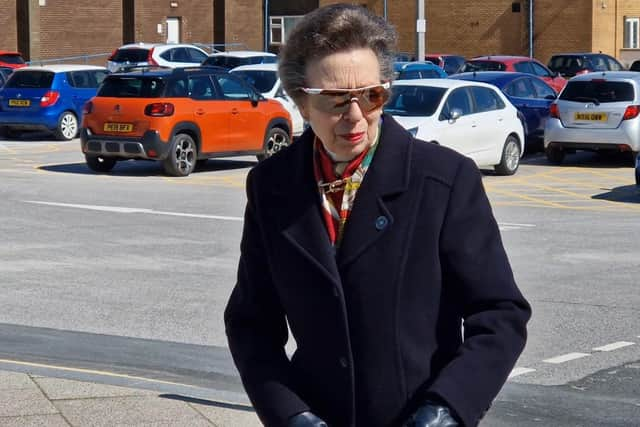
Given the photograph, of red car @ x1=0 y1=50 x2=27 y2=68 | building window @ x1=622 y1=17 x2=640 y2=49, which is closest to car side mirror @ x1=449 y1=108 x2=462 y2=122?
red car @ x1=0 y1=50 x2=27 y2=68

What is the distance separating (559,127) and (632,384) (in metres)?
15.9

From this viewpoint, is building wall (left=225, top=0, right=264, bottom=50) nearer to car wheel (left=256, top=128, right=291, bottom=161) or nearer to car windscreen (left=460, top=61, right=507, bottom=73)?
car windscreen (left=460, top=61, right=507, bottom=73)

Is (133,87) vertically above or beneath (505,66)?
beneath

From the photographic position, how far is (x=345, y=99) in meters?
3.13

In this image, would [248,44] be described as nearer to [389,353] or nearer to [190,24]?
[190,24]

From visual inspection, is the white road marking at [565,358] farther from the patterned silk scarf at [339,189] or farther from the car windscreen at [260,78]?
the car windscreen at [260,78]

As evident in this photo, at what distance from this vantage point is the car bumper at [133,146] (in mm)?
20562

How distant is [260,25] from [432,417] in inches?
2358

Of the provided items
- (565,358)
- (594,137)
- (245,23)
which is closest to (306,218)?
(565,358)

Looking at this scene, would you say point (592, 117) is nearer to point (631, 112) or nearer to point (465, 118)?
point (631, 112)

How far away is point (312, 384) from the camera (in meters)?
3.21

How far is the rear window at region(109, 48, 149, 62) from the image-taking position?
131 ft

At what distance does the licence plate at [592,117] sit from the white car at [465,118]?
53.1 inches

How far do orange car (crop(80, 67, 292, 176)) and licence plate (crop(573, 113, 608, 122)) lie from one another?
18.1 ft
